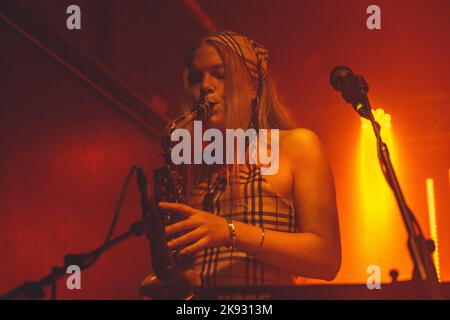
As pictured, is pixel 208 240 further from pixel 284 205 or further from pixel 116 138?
pixel 116 138

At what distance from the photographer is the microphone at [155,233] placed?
3.52 feet

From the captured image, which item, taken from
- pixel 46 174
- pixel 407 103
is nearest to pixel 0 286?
pixel 46 174

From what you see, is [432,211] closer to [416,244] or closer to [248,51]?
[248,51]

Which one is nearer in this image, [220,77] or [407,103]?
[220,77]

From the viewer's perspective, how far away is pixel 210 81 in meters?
1.77

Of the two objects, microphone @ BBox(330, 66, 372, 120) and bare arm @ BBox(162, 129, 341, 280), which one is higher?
microphone @ BBox(330, 66, 372, 120)

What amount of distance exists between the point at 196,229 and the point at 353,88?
19.4 inches

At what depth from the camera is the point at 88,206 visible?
3.04 metres

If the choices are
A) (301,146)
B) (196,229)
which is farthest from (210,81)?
(196,229)

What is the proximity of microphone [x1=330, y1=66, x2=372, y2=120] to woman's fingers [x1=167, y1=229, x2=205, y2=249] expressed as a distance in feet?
1.49

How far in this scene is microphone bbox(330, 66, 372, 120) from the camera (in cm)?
131

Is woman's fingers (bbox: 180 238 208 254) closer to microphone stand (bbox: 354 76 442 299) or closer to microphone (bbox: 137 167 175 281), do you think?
microphone (bbox: 137 167 175 281)

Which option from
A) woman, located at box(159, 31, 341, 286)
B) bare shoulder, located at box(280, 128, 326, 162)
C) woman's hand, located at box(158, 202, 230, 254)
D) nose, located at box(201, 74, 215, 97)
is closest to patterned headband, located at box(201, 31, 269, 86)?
woman, located at box(159, 31, 341, 286)

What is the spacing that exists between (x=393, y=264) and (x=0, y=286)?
15.0 ft
